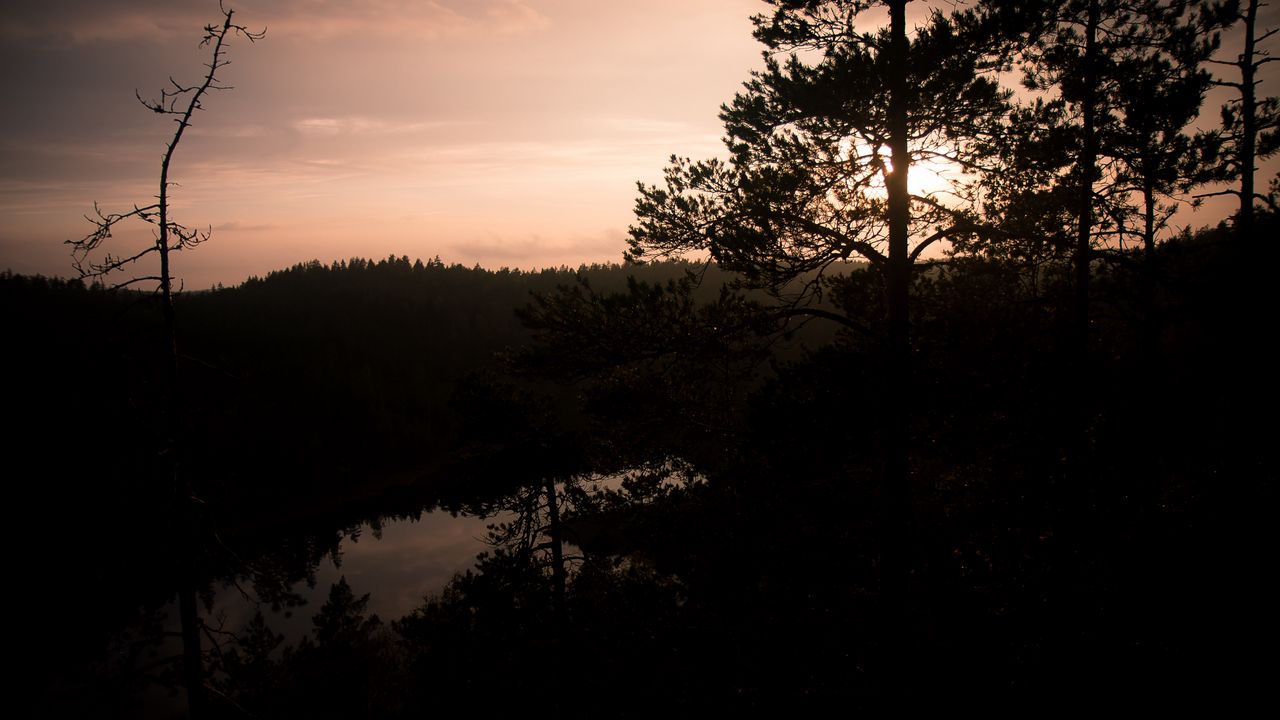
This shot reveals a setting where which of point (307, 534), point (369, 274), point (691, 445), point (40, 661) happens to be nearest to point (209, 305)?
point (369, 274)

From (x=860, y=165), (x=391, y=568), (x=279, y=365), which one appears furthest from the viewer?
(x=279, y=365)

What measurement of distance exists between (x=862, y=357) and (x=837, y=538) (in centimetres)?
283

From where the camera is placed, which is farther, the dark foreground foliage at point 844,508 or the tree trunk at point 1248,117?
the tree trunk at point 1248,117

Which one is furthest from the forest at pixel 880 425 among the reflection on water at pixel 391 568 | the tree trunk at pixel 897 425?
the reflection on water at pixel 391 568

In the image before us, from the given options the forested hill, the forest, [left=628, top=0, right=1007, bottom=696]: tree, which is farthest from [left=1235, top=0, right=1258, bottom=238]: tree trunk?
the forested hill

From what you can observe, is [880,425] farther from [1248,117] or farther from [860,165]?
[1248,117]

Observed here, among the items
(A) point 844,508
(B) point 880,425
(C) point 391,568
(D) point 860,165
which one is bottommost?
(C) point 391,568

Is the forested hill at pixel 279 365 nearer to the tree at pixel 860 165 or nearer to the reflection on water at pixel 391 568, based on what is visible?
the tree at pixel 860 165

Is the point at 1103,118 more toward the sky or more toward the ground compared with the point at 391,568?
more toward the sky

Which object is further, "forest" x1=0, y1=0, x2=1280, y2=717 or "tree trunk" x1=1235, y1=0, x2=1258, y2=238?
"tree trunk" x1=1235, y1=0, x2=1258, y2=238

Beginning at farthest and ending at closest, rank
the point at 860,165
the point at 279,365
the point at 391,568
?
1. the point at 279,365
2. the point at 391,568
3. the point at 860,165

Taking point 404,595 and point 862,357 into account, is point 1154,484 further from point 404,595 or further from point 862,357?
point 404,595


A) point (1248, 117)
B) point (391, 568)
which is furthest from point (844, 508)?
point (391, 568)

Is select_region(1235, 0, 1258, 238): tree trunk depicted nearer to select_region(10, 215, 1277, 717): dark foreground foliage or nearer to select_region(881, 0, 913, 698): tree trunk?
select_region(10, 215, 1277, 717): dark foreground foliage
